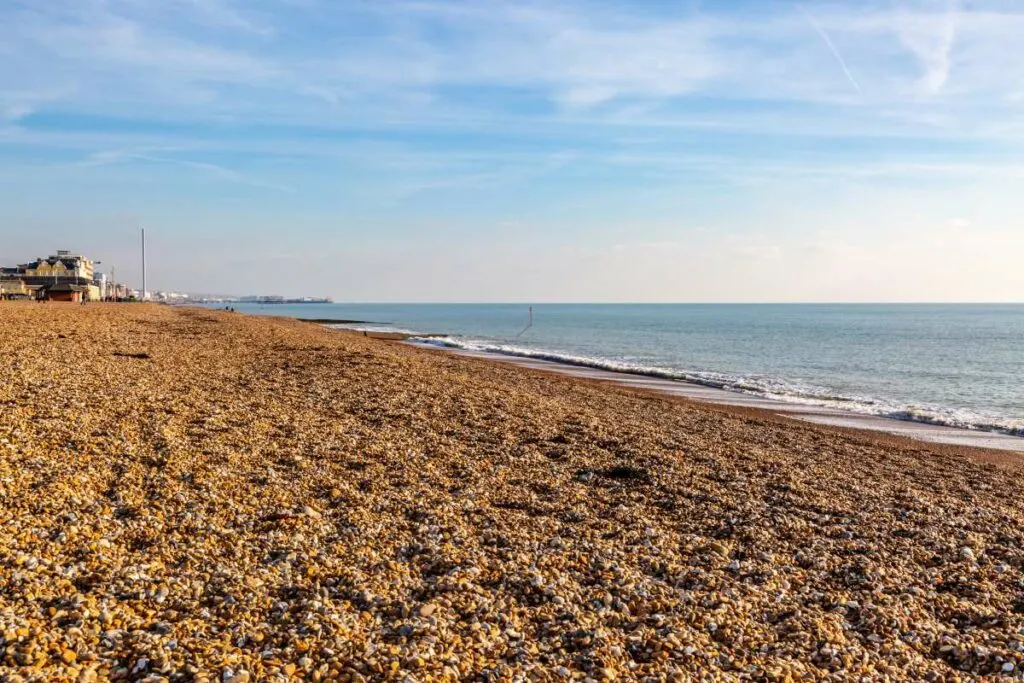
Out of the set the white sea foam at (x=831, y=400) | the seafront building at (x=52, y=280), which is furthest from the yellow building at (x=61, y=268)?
the white sea foam at (x=831, y=400)

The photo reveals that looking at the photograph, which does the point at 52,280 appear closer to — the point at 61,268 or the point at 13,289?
the point at 61,268

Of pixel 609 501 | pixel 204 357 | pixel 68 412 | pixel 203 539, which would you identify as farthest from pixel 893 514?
pixel 204 357

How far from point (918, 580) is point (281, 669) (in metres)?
5.61

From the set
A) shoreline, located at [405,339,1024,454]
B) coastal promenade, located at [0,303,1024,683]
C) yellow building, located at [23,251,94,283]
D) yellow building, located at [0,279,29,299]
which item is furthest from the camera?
yellow building, located at [23,251,94,283]

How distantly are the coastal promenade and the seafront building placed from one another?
5608 centimetres

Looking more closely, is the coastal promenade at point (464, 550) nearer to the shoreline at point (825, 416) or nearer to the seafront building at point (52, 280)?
the shoreline at point (825, 416)

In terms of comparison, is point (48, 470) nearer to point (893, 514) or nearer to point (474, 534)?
point (474, 534)

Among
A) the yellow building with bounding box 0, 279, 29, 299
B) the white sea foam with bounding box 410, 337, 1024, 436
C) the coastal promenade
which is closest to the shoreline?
the white sea foam with bounding box 410, 337, 1024, 436

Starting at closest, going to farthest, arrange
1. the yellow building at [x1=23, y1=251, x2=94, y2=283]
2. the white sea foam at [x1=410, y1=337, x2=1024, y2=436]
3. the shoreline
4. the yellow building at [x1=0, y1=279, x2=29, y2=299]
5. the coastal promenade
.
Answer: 1. the coastal promenade
2. the shoreline
3. the white sea foam at [x1=410, y1=337, x2=1024, y2=436]
4. the yellow building at [x1=0, y1=279, x2=29, y2=299]
5. the yellow building at [x1=23, y1=251, x2=94, y2=283]

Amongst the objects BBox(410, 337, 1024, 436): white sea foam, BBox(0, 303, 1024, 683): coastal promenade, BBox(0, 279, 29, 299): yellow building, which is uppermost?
BBox(0, 279, 29, 299): yellow building

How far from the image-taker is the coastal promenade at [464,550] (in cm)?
482

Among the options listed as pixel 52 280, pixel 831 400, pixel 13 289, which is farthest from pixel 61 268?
pixel 831 400

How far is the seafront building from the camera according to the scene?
58969 mm

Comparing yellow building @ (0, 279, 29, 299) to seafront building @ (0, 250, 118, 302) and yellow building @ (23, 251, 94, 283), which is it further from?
yellow building @ (23, 251, 94, 283)
